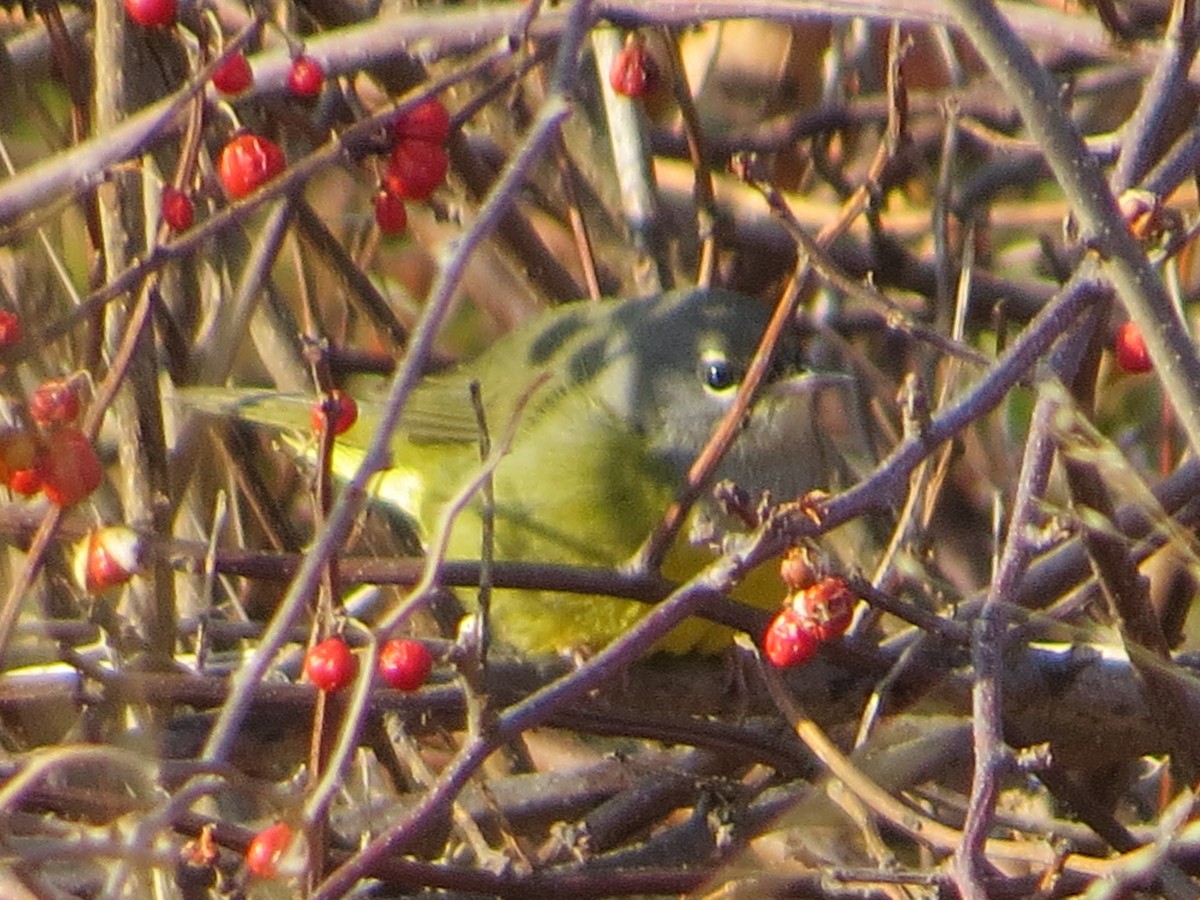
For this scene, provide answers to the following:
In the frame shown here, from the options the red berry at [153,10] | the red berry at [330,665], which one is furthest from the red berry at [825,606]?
the red berry at [153,10]

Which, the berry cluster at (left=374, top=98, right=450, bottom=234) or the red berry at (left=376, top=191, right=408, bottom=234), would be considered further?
the red berry at (left=376, top=191, right=408, bottom=234)

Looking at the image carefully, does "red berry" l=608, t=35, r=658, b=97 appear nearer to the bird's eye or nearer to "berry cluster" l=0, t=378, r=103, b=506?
the bird's eye

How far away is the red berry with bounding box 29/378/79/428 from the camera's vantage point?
280cm

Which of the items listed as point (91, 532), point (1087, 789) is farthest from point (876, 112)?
point (91, 532)

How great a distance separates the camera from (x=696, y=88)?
662cm

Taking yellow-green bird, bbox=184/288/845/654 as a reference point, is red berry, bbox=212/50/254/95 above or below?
below

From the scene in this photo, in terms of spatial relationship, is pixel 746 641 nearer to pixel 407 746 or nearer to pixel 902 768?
pixel 902 768

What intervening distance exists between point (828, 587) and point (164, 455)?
1.59m

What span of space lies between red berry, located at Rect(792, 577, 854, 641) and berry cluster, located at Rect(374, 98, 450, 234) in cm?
101

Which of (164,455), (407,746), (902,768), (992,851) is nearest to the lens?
(992,851)

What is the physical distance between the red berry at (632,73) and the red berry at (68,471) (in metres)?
1.82

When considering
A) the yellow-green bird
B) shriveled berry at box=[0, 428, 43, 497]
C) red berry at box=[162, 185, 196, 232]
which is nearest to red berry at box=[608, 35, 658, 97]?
the yellow-green bird

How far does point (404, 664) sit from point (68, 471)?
58 centimetres

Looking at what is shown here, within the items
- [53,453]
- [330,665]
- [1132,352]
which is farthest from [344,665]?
[1132,352]
